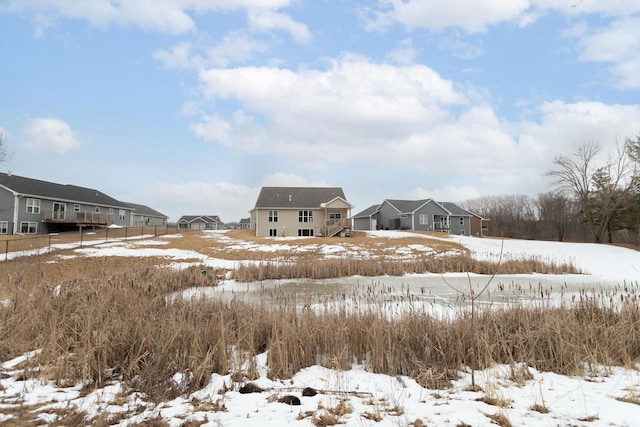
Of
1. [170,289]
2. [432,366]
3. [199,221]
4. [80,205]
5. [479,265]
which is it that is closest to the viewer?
[432,366]

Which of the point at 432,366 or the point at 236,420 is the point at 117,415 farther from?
the point at 432,366

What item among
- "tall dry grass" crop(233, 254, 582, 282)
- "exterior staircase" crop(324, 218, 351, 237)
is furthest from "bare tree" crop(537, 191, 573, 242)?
"tall dry grass" crop(233, 254, 582, 282)

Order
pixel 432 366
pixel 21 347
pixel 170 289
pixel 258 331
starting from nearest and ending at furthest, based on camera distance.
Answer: pixel 432 366 → pixel 21 347 → pixel 258 331 → pixel 170 289

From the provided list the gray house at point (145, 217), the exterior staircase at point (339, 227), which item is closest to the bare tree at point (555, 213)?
the exterior staircase at point (339, 227)

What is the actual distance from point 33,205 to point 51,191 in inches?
143

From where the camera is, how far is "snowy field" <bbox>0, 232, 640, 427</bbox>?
3197 mm

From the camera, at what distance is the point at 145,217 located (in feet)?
213

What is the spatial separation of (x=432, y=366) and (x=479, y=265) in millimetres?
15379

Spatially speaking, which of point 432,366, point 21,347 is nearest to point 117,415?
point 21,347

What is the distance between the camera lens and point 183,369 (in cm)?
443

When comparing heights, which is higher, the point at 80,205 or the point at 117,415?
the point at 80,205

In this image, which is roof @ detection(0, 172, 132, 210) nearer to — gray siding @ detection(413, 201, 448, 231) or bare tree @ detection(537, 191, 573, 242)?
gray siding @ detection(413, 201, 448, 231)

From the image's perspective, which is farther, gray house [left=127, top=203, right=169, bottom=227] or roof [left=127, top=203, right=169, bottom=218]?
Result: roof [left=127, top=203, right=169, bottom=218]

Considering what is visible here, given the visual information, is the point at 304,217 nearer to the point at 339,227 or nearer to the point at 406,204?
the point at 339,227
